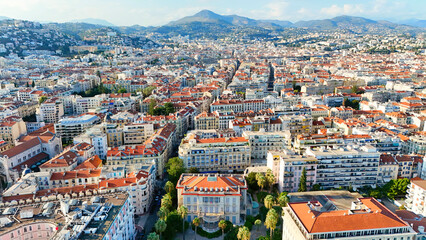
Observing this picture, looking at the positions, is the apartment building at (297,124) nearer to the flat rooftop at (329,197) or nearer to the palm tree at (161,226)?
the flat rooftop at (329,197)

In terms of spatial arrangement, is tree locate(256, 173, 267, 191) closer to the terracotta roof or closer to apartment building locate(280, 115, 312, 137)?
the terracotta roof

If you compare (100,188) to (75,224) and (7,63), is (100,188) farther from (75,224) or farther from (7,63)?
(7,63)

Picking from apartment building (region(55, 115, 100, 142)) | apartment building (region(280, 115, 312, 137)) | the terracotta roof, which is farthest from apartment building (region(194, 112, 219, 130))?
the terracotta roof

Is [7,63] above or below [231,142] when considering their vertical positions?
above

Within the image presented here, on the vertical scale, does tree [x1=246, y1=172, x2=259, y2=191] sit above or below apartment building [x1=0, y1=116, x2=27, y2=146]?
below

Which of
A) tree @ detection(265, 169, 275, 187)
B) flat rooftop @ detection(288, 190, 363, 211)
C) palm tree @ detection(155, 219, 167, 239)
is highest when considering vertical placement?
tree @ detection(265, 169, 275, 187)

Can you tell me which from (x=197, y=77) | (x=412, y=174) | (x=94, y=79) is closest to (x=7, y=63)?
(x=94, y=79)
